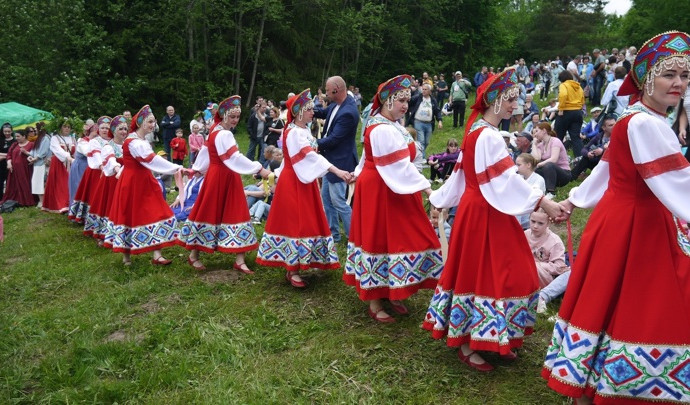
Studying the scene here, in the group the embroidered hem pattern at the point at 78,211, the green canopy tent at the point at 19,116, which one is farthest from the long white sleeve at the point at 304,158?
the green canopy tent at the point at 19,116

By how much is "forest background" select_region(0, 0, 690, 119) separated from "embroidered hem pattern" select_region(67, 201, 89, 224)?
13333 millimetres

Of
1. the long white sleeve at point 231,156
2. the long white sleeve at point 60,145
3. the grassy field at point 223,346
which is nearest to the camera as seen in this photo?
the grassy field at point 223,346

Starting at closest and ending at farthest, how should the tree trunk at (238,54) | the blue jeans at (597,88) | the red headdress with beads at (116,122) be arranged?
1. the red headdress with beads at (116,122)
2. the blue jeans at (597,88)
3. the tree trunk at (238,54)

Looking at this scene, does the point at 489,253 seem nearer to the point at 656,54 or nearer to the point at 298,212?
the point at 656,54

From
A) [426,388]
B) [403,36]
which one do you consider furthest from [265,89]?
[426,388]

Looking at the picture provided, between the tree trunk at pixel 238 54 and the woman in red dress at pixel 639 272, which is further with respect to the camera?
the tree trunk at pixel 238 54

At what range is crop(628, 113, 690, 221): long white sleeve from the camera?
2.92 meters

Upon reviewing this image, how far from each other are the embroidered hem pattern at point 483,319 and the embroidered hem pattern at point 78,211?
769 centimetres

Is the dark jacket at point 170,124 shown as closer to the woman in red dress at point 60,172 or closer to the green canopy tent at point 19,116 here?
the green canopy tent at point 19,116

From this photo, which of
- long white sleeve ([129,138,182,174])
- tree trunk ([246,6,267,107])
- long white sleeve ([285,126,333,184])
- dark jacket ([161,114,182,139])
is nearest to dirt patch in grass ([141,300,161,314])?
long white sleeve ([129,138,182,174])

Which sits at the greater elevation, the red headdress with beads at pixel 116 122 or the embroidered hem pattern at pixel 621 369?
the red headdress with beads at pixel 116 122

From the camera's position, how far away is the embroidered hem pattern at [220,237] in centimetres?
664

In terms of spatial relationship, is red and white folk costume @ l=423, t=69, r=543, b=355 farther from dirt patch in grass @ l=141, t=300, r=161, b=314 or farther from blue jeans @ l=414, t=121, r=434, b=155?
blue jeans @ l=414, t=121, r=434, b=155

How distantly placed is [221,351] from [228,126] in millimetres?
2932
